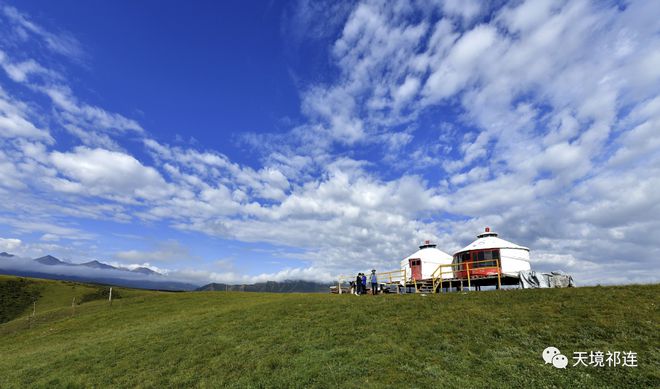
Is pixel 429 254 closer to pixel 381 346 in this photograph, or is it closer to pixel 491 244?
pixel 491 244

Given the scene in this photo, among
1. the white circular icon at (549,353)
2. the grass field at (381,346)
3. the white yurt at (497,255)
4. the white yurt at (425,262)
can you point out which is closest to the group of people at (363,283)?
the grass field at (381,346)

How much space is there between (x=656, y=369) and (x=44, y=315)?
182ft

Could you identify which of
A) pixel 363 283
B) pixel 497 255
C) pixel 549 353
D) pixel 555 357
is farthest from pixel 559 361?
pixel 497 255

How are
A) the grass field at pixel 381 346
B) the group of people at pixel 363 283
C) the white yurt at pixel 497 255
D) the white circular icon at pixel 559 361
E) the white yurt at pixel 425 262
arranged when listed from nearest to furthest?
the white circular icon at pixel 559 361
the grass field at pixel 381 346
the group of people at pixel 363 283
the white yurt at pixel 497 255
the white yurt at pixel 425 262

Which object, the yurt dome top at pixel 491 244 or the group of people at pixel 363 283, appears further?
the yurt dome top at pixel 491 244

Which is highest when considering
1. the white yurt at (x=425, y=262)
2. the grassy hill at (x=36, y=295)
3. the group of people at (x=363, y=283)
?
the white yurt at (x=425, y=262)

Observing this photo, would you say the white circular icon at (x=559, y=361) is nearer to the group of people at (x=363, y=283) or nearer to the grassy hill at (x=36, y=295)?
the group of people at (x=363, y=283)

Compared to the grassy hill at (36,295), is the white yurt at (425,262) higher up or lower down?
higher up

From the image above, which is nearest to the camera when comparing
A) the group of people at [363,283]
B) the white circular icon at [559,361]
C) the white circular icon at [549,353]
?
the white circular icon at [559,361]

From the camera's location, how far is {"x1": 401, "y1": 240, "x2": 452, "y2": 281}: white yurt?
47375mm

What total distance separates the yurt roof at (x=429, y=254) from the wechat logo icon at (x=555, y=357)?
3483 cm

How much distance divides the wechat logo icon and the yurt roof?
34831 mm

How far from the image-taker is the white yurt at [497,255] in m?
37.7

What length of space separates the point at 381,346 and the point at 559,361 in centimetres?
685
